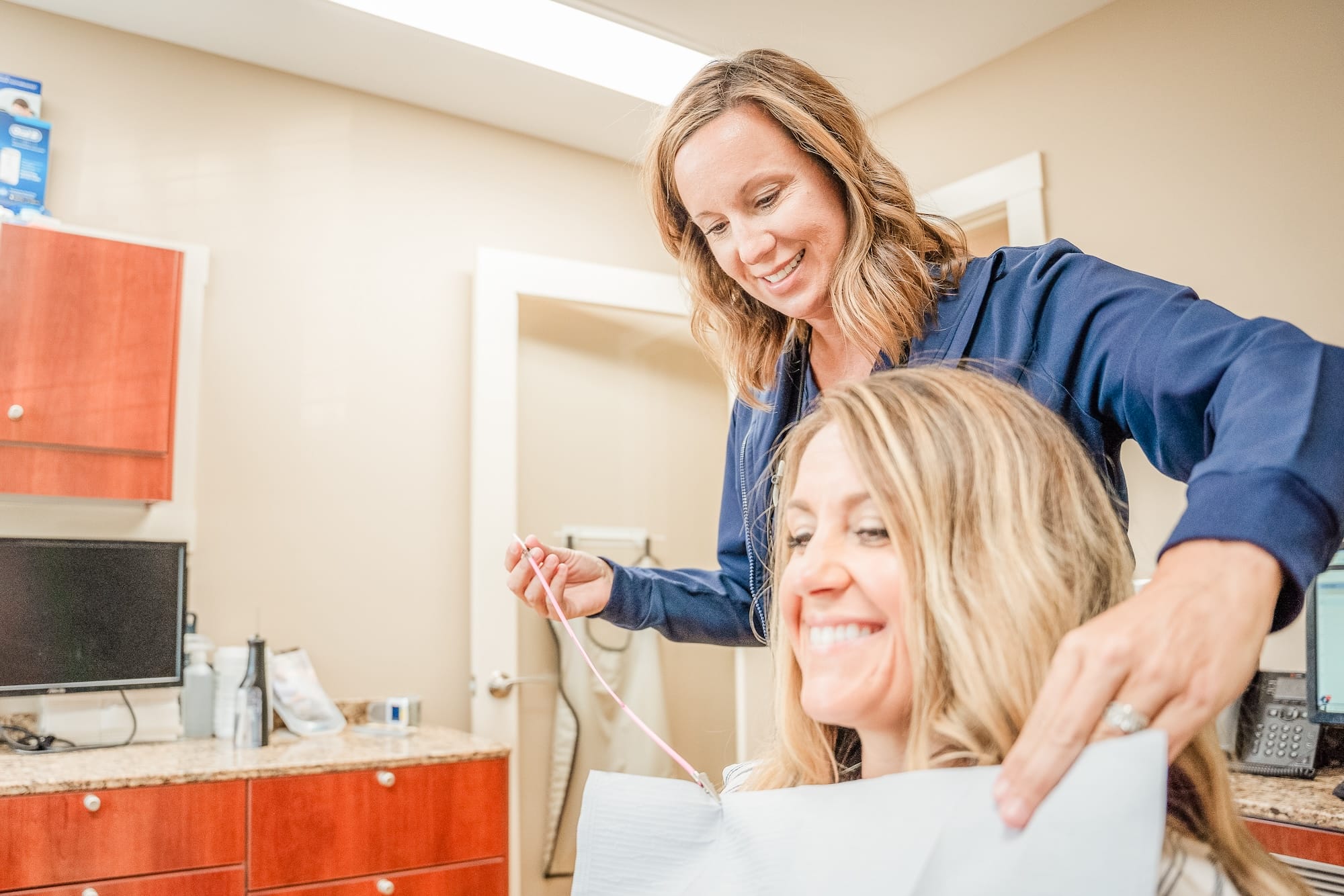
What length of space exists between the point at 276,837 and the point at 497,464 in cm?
128

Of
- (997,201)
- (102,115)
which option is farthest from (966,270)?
(102,115)

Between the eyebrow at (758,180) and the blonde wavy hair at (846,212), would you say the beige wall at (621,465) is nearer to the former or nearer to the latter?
the blonde wavy hair at (846,212)

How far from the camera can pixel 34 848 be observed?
6.28ft

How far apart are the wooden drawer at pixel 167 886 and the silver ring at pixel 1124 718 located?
2.02m

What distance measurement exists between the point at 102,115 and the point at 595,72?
1.39 metres

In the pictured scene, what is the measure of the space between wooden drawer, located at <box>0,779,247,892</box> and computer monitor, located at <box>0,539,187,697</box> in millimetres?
584

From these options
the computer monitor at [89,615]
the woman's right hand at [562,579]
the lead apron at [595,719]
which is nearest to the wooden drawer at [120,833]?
the computer monitor at [89,615]

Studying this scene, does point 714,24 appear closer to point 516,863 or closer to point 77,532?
point 77,532

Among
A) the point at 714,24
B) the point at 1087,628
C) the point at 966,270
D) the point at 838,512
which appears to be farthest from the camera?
the point at 714,24

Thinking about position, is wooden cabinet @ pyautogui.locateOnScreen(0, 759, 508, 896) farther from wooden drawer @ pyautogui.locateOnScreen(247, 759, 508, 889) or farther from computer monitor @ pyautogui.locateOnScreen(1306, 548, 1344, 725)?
computer monitor @ pyautogui.locateOnScreen(1306, 548, 1344, 725)

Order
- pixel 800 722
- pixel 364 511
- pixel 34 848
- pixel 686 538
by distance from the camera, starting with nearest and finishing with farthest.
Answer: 1. pixel 800 722
2. pixel 34 848
3. pixel 364 511
4. pixel 686 538

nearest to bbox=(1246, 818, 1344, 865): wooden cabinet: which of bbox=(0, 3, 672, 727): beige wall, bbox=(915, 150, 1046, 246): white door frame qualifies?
bbox=(915, 150, 1046, 246): white door frame

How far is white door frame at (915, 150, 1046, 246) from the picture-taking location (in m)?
3.07

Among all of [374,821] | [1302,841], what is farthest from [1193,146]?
[374,821]
